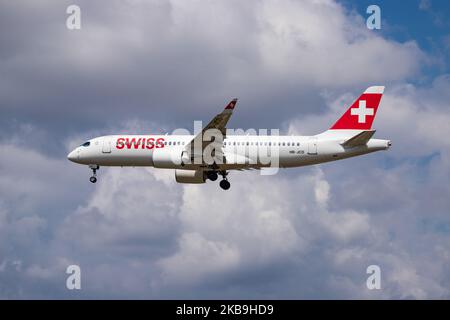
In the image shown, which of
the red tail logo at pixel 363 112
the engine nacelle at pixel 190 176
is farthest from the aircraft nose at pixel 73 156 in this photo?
the red tail logo at pixel 363 112

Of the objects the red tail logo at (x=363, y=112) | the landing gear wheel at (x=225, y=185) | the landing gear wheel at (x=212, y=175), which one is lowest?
the landing gear wheel at (x=225, y=185)

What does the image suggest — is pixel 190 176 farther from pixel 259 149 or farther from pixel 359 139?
pixel 359 139

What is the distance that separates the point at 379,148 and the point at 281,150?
8834 millimetres

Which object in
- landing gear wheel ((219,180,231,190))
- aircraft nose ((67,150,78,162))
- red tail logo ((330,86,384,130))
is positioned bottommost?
landing gear wheel ((219,180,231,190))

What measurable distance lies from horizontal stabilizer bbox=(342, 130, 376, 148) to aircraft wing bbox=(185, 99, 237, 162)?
1127 centimetres

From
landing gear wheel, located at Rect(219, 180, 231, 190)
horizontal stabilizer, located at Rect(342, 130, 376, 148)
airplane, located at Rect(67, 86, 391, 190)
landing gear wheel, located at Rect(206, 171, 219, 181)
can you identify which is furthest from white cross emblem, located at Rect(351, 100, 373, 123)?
landing gear wheel, located at Rect(206, 171, 219, 181)

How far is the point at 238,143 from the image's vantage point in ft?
255

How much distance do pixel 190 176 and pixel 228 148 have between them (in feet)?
19.3

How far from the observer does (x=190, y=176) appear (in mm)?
81688

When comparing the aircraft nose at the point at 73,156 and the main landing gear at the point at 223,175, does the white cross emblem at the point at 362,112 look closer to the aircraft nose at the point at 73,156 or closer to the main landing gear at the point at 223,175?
the main landing gear at the point at 223,175

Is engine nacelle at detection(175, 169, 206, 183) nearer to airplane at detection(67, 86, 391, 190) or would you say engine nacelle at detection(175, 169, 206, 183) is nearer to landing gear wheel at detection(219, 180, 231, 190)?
airplane at detection(67, 86, 391, 190)

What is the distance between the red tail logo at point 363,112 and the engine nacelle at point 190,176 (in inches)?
526

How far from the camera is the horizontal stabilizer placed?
7312 cm

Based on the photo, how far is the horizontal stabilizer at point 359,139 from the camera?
240 ft
